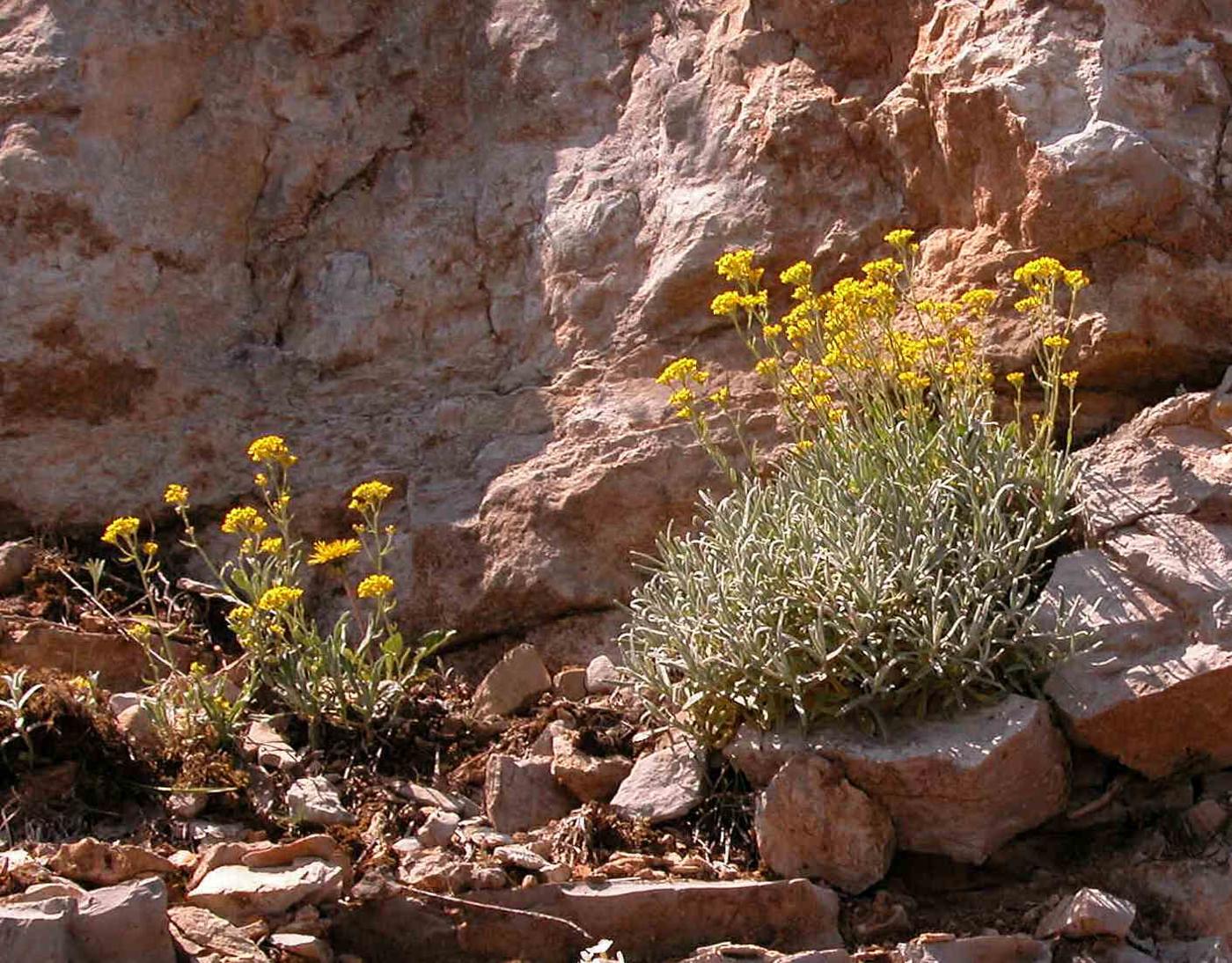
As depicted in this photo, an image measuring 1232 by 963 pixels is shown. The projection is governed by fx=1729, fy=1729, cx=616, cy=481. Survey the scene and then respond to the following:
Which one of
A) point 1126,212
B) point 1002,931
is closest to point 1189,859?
point 1002,931

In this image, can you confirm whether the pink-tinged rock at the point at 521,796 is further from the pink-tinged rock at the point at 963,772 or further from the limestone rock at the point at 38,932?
the limestone rock at the point at 38,932

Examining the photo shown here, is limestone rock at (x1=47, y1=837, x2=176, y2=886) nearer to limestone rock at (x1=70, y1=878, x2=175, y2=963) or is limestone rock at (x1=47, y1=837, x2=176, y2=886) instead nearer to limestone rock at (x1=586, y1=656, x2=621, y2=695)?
limestone rock at (x1=70, y1=878, x2=175, y2=963)

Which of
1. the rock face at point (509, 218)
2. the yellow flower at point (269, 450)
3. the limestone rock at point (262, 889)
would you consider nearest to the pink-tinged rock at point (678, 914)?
the limestone rock at point (262, 889)

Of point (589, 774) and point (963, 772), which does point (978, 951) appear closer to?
point (963, 772)

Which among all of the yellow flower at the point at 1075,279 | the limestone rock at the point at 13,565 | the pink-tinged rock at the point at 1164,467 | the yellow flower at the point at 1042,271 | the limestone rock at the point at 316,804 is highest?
the yellow flower at the point at 1042,271

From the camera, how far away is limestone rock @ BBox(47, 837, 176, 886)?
11.3 ft

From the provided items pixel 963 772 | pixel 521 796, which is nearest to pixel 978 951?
pixel 963 772

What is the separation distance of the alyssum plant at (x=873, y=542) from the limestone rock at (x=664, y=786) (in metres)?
0.09

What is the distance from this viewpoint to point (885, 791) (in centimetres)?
387

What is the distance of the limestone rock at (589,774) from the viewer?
165 inches

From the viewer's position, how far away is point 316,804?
4031 mm

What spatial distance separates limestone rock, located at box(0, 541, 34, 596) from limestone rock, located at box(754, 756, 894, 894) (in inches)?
103

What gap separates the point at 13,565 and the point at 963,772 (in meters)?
3.03

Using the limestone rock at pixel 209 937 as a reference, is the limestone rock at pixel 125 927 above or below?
above
